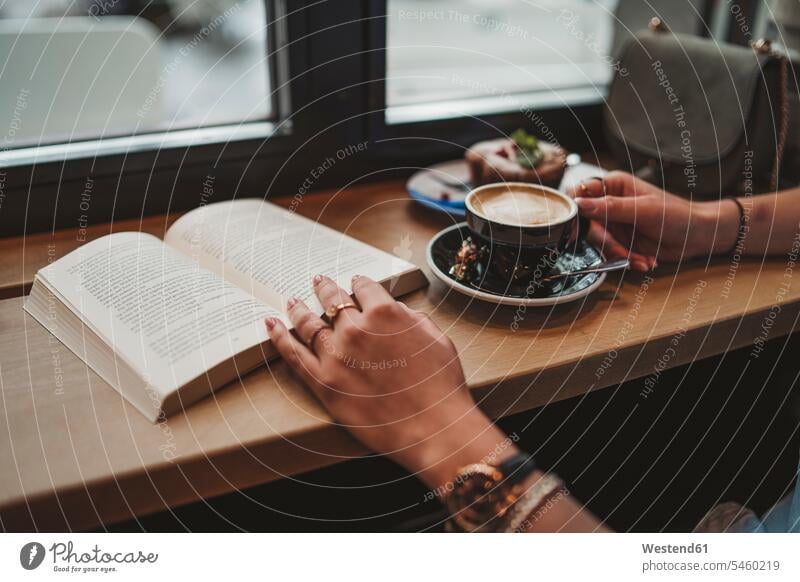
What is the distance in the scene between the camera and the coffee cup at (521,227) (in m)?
0.57

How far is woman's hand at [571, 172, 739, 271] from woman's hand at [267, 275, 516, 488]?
9.3 inches

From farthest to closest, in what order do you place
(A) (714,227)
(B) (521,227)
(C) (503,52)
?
(C) (503,52) → (A) (714,227) → (B) (521,227)

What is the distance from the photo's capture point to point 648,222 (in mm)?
646

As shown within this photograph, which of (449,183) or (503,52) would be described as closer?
(449,183)

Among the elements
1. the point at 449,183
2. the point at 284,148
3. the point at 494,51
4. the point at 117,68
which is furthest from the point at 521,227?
the point at 494,51

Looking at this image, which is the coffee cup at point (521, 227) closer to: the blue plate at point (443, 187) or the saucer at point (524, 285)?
the saucer at point (524, 285)

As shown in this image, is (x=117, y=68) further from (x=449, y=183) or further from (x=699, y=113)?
(x=699, y=113)

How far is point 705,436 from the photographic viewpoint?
899mm

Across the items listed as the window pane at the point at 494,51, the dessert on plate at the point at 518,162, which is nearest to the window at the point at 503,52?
the window pane at the point at 494,51

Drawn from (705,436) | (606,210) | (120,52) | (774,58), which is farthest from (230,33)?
(705,436)

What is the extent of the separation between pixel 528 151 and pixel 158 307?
0.45m

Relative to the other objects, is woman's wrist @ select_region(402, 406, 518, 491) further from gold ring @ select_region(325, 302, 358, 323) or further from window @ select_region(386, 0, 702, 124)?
window @ select_region(386, 0, 702, 124)

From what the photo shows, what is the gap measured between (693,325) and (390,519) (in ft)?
1.80

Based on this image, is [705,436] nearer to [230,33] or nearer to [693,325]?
[693,325]
